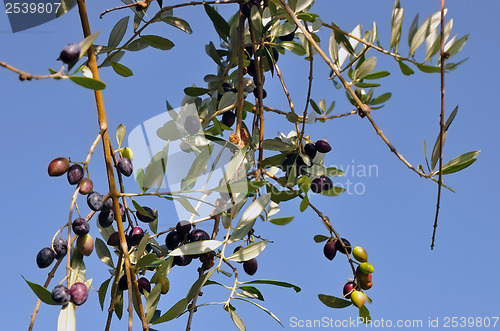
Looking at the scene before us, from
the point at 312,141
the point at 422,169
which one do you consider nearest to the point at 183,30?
the point at 312,141

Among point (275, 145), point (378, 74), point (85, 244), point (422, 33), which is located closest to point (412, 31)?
point (422, 33)

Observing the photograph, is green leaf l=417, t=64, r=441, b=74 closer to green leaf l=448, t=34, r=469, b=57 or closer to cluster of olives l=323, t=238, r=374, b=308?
green leaf l=448, t=34, r=469, b=57

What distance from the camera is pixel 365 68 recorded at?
4.41ft

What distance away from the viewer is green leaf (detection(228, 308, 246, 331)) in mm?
1267

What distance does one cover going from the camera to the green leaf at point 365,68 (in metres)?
1.33

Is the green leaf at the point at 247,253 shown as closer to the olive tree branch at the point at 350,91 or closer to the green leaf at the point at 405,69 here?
the olive tree branch at the point at 350,91

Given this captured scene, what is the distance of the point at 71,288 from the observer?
1076 millimetres

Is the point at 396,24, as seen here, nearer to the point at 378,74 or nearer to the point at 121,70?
the point at 378,74

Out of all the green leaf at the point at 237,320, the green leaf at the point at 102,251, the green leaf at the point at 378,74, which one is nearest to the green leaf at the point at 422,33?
the green leaf at the point at 378,74

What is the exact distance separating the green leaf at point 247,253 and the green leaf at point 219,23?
1.83 feet

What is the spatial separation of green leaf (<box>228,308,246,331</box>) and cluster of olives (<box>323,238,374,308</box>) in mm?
245

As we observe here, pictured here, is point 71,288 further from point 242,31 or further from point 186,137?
point 242,31

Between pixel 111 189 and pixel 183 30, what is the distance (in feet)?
1.71

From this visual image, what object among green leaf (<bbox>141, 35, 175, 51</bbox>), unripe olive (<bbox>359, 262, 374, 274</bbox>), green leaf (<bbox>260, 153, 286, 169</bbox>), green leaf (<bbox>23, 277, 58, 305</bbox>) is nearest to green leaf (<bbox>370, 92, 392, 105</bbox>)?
green leaf (<bbox>260, 153, 286, 169</bbox>)
